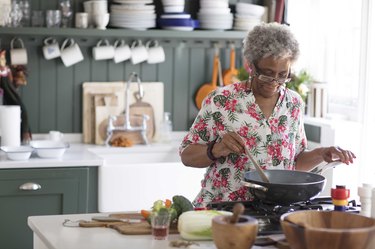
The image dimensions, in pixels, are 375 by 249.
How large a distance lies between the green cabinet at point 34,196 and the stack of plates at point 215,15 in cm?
138

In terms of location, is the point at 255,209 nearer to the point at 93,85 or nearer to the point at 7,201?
the point at 7,201

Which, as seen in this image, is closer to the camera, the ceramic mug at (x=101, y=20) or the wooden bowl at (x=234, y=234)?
the wooden bowl at (x=234, y=234)

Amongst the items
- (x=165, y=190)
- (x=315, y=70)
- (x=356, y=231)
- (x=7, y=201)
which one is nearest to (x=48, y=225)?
(x=356, y=231)

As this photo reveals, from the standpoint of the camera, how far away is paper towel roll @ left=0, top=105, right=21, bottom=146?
473 cm

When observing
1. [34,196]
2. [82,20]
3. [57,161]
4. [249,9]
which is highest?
[249,9]

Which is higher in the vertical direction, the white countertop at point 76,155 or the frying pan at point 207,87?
the frying pan at point 207,87

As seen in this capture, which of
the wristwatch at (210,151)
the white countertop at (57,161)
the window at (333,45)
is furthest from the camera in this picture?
the window at (333,45)

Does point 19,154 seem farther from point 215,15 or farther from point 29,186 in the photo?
point 215,15

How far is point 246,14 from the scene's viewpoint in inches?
213

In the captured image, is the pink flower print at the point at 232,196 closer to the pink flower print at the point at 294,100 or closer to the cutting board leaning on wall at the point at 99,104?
the pink flower print at the point at 294,100

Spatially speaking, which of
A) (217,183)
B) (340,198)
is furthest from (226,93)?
(340,198)

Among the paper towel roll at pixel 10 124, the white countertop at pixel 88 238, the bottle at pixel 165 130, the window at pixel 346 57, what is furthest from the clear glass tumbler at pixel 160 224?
the bottle at pixel 165 130

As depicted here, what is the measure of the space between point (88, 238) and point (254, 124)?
38.6 inches

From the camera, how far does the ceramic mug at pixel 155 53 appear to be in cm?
533
